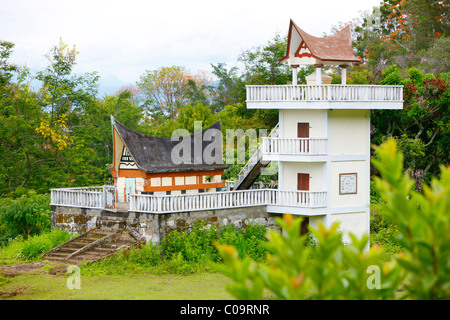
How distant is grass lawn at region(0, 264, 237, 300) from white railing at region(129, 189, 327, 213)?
9.20 ft

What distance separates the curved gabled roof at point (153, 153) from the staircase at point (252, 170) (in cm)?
110

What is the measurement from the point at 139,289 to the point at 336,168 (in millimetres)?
9461

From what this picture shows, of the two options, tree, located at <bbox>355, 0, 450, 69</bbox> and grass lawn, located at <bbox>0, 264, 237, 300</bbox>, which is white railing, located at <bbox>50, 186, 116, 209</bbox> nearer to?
grass lawn, located at <bbox>0, 264, 237, 300</bbox>

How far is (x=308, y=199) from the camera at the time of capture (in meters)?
24.2

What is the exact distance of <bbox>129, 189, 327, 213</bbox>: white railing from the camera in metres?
23.0

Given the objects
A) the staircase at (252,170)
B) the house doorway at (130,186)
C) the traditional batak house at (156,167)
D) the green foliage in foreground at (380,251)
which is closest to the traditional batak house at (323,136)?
the staircase at (252,170)

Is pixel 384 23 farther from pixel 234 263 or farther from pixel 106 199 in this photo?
pixel 234 263

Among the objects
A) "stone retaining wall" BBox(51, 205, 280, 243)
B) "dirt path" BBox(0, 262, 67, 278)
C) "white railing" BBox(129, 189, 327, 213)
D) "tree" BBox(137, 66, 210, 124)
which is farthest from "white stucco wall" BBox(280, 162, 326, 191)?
"tree" BBox(137, 66, 210, 124)

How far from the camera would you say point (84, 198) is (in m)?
25.2

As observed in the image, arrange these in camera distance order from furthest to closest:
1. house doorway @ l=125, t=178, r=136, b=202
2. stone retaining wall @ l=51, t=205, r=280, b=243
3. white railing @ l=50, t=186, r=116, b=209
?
1. house doorway @ l=125, t=178, r=136, b=202
2. white railing @ l=50, t=186, r=116, b=209
3. stone retaining wall @ l=51, t=205, r=280, b=243

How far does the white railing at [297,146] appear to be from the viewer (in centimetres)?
2411

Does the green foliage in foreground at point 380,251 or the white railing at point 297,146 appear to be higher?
the white railing at point 297,146

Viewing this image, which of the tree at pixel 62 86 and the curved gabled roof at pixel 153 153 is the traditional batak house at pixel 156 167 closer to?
the curved gabled roof at pixel 153 153

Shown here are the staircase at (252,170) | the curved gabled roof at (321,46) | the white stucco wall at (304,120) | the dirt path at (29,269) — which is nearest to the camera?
the dirt path at (29,269)
